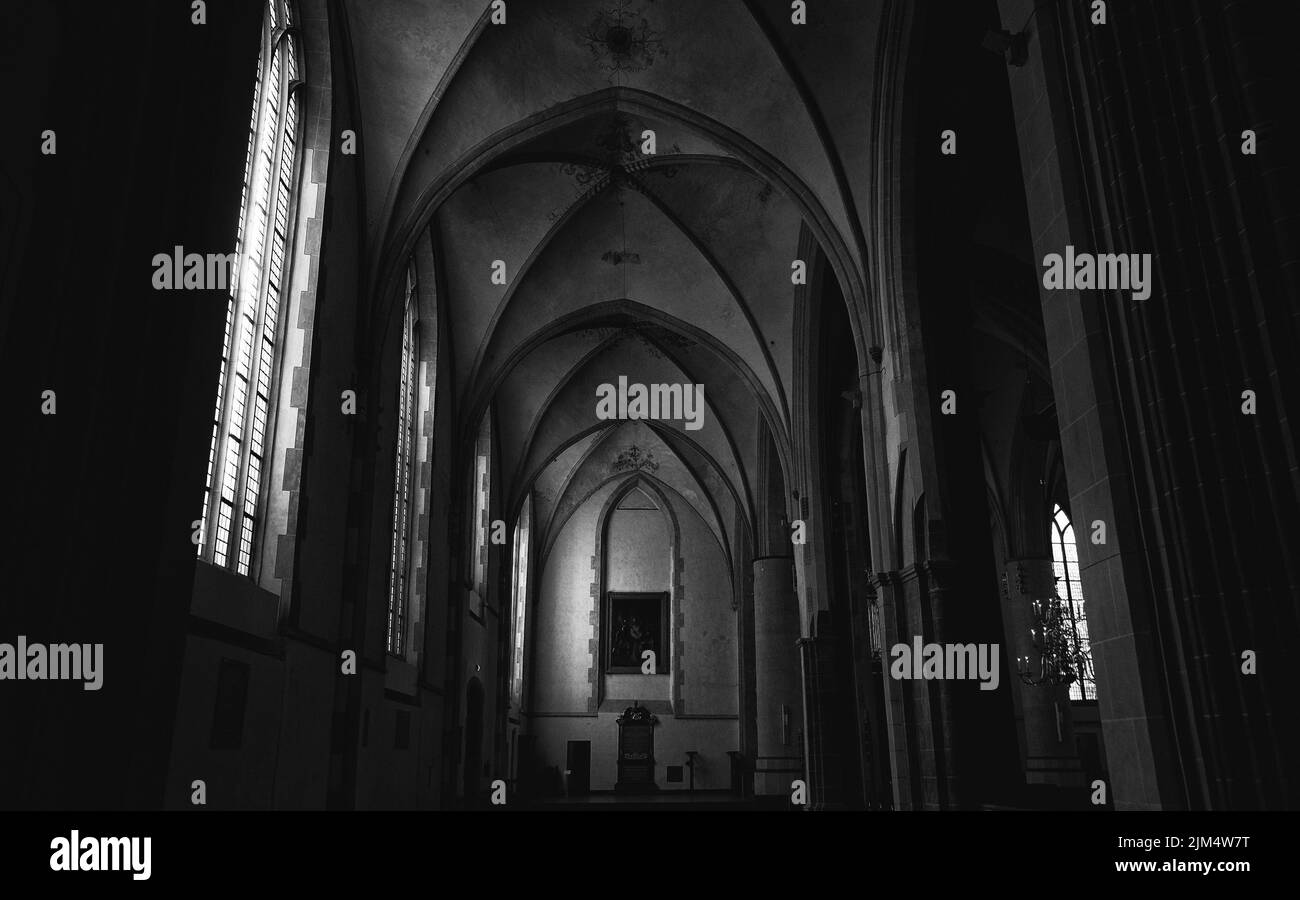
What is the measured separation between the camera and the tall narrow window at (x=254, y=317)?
8438 mm

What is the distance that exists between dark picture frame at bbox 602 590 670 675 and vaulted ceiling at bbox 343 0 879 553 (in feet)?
20.7

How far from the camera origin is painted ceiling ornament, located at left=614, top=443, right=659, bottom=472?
87.2ft

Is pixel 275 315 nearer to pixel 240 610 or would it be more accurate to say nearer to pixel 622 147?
pixel 240 610

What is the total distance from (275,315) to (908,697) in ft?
25.2

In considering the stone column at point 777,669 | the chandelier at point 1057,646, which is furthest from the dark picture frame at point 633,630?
the chandelier at point 1057,646

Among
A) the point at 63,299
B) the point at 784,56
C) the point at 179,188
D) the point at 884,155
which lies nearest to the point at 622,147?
the point at 784,56

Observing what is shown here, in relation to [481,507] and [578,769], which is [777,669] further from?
[578,769]

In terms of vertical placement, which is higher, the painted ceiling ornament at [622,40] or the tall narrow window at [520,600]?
the painted ceiling ornament at [622,40]

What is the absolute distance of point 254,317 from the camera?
920 centimetres

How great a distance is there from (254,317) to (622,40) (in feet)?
21.1

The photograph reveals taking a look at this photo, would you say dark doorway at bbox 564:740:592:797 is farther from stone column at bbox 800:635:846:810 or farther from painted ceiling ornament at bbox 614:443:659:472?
stone column at bbox 800:635:846:810

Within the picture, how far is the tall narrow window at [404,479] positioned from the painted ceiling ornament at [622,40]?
15.0ft

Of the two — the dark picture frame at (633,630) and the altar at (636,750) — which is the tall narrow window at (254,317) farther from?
the dark picture frame at (633,630)

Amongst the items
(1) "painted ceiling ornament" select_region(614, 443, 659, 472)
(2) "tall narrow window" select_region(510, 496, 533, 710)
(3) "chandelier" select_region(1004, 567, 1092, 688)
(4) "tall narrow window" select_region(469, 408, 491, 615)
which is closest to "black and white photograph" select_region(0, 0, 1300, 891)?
(3) "chandelier" select_region(1004, 567, 1092, 688)
